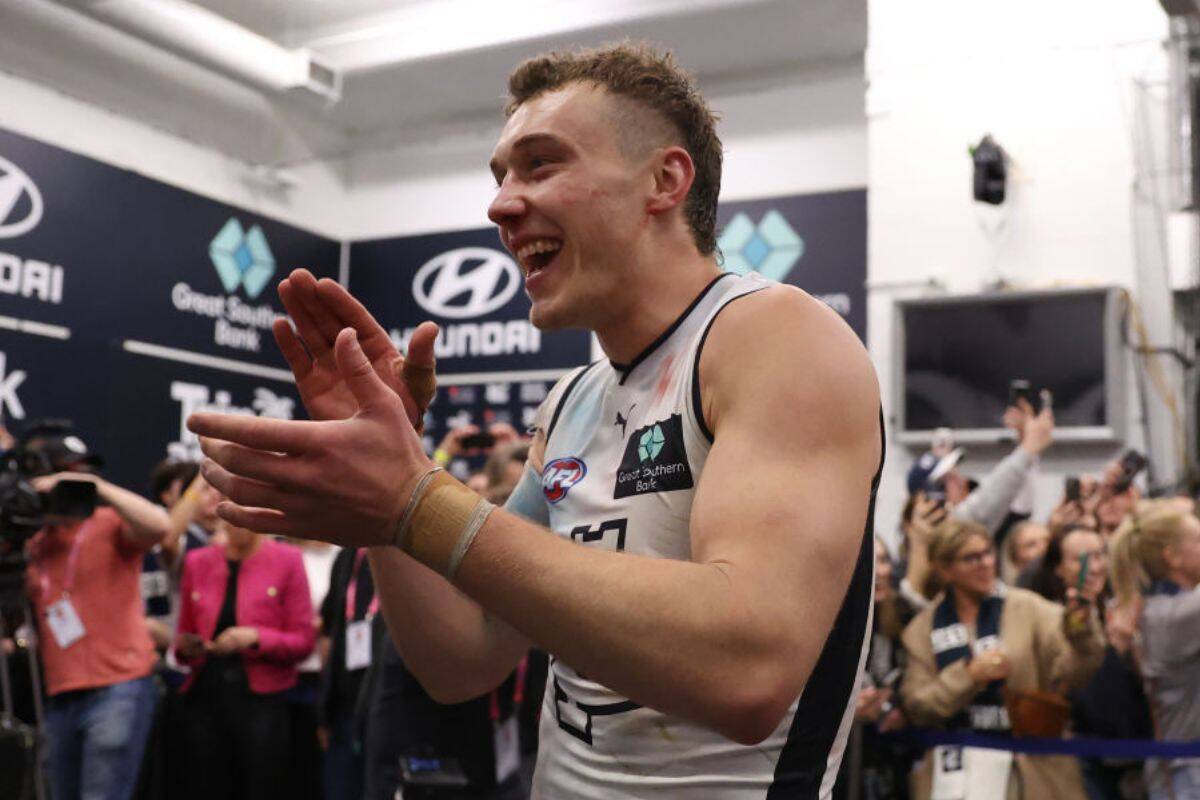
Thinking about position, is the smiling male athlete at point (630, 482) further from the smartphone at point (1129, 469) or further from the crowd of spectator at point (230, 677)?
the smartphone at point (1129, 469)

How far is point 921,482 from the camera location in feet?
22.9

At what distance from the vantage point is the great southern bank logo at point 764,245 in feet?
32.9

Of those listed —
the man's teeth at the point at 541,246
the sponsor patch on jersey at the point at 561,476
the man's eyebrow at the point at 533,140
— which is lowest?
the sponsor patch on jersey at the point at 561,476

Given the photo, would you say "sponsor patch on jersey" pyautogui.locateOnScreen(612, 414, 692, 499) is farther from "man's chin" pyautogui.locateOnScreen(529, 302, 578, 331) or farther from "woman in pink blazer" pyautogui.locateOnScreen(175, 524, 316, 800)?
"woman in pink blazer" pyautogui.locateOnScreen(175, 524, 316, 800)

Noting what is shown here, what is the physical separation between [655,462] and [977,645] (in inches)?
142

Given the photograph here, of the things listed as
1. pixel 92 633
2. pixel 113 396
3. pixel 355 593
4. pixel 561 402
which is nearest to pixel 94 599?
pixel 92 633

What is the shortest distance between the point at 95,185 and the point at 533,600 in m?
9.52

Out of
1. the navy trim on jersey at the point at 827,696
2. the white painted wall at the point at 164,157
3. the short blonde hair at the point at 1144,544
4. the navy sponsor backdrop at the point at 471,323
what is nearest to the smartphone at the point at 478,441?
the short blonde hair at the point at 1144,544

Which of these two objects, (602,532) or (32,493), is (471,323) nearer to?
(32,493)

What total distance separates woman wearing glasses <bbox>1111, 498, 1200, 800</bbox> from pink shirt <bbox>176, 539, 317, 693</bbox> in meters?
3.56

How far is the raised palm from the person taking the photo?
163cm

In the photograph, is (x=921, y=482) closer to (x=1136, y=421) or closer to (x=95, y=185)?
(x=1136, y=421)

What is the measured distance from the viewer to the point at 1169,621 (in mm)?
4520

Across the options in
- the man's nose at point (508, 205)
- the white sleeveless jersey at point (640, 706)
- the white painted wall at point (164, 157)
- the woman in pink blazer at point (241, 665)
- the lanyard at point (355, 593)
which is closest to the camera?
the white sleeveless jersey at point (640, 706)
